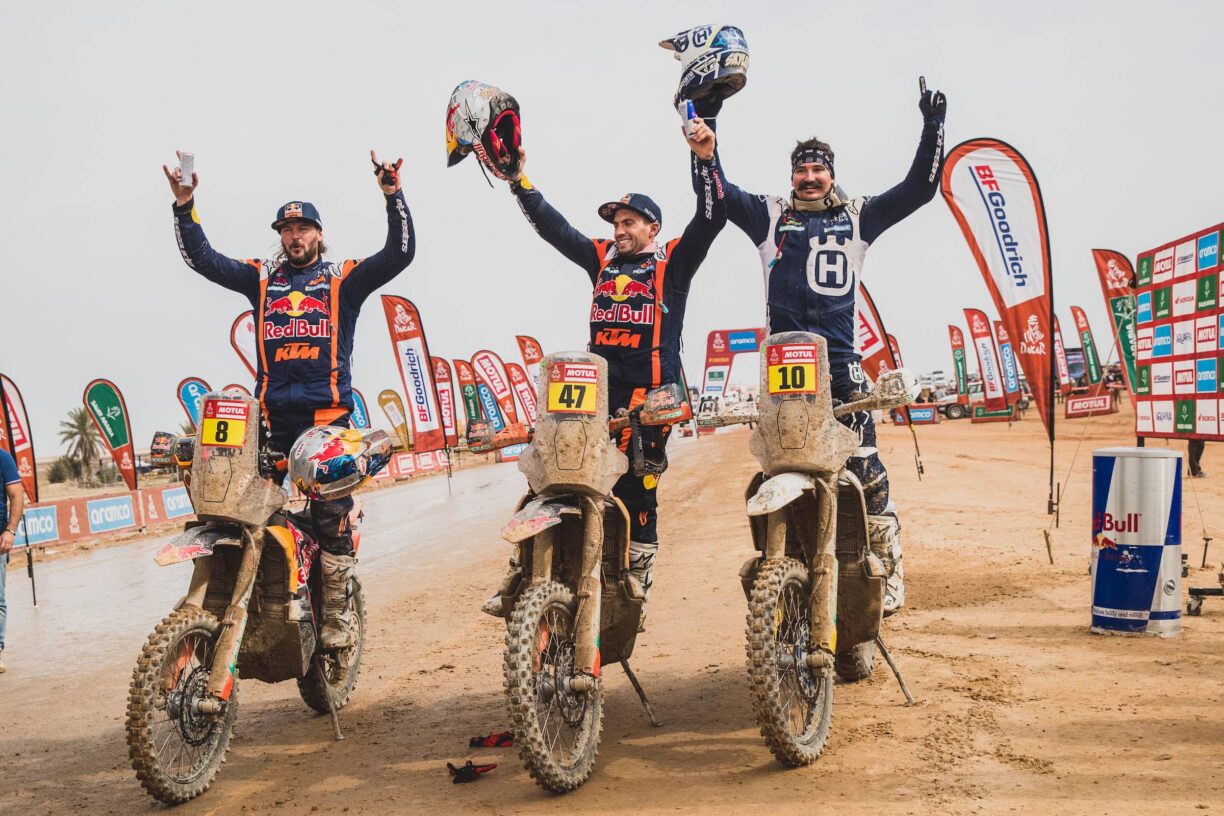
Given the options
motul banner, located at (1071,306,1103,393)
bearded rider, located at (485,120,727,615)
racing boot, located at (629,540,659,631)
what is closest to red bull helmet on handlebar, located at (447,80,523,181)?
bearded rider, located at (485,120,727,615)

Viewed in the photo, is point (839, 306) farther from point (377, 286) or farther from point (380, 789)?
point (380, 789)

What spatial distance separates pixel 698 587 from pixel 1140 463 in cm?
384

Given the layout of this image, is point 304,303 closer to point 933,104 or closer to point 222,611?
point 222,611

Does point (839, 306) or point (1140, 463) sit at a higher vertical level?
point (839, 306)

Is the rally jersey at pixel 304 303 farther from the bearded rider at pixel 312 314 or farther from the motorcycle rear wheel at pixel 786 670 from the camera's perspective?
the motorcycle rear wheel at pixel 786 670

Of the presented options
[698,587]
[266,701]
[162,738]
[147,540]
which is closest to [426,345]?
[147,540]

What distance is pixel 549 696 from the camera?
4.39m

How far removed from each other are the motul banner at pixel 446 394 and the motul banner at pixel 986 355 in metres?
20.7

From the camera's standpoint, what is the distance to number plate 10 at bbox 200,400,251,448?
5.00m

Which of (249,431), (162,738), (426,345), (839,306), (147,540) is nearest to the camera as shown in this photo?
(162,738)

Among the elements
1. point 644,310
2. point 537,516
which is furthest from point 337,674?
point 644,310

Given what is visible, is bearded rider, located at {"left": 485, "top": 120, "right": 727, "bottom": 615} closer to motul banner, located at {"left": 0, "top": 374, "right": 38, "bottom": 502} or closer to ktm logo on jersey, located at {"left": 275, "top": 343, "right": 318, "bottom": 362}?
ktm logo on jersey, located at {"left": 275, "top": 343, "right": 318, "bottom": 362}

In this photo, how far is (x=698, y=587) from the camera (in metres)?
9.45

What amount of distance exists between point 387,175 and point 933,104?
2949 mm
